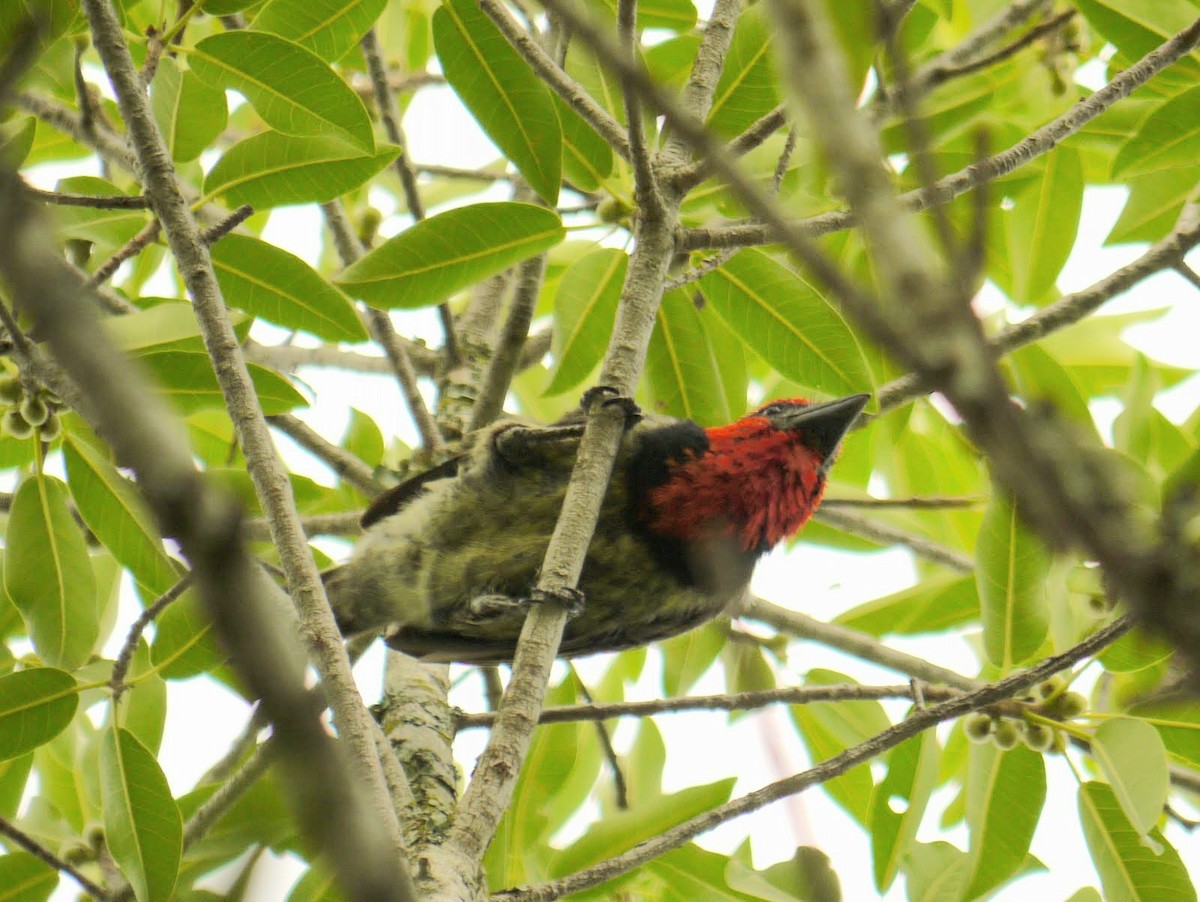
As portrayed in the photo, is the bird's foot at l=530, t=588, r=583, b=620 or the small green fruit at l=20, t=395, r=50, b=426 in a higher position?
the small green fruit at l=20, t=395, r=50, b=426

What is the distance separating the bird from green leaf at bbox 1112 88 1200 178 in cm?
92

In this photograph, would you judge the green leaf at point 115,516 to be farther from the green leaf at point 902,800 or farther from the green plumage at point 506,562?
the green leaf at point 902,800

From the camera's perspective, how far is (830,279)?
792 mm

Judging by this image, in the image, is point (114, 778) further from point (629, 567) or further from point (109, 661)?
point (629, 567)

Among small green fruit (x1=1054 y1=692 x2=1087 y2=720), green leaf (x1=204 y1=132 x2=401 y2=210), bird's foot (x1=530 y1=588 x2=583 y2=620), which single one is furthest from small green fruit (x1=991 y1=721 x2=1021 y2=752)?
green leaf (x1=204 y1=132 x2=401 y2=210)

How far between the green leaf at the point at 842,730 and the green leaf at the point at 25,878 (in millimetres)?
1990

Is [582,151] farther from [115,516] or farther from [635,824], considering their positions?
[635,824]

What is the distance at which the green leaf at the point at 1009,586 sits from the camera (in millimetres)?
3051

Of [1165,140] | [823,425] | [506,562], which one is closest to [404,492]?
[506,562]

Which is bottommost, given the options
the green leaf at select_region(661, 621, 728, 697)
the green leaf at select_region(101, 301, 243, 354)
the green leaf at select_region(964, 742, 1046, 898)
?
the green leaf at select_region(964, 742, 1046, 898)

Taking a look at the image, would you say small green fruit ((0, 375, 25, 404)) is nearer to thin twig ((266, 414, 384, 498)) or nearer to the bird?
thin twig ((266, 414, 384, 498))

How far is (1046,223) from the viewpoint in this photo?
385 centimetres

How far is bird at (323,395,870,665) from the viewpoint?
132 inches

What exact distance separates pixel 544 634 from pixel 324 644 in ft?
1.65
